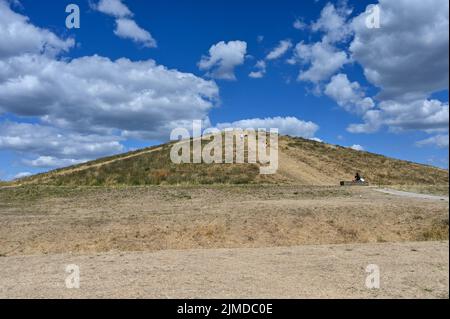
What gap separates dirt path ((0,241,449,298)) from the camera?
7.47m

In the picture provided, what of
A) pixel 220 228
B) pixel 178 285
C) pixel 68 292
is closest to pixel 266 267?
pixel 178 285

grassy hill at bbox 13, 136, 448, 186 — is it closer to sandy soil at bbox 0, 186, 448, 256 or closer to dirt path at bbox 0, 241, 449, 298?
sandy soil at bbox 0, 186, 448, 256

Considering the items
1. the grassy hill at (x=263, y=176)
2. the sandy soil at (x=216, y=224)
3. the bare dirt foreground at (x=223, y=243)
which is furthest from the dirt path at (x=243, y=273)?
the grassy hill at (x=263, y=176)

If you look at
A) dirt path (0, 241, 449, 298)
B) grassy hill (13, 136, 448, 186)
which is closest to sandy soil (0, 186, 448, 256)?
dirt path (0, 241, 449, 298)

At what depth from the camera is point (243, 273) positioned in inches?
350

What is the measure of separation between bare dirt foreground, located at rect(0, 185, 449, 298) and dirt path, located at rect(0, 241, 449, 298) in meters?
0.02

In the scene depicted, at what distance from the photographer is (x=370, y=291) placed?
7258mm

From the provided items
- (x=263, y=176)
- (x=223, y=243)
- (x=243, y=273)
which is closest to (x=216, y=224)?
(x=223, y=243)

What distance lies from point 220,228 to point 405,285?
728 cm

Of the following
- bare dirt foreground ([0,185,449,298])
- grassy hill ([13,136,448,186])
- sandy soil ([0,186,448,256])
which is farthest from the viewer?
grassy hill ([13,136,448,186])

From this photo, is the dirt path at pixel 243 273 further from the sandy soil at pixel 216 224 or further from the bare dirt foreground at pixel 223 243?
the sandy soil at pixel 216 224

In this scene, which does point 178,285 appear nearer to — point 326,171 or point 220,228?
point 220,228

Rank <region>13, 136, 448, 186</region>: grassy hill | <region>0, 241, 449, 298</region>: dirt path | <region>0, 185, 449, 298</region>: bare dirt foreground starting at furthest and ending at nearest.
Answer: <region>13, 136, 448, 186</region>: grassy hill, <region>0, 185, 449, 298</region>: bare dirt foreground, <region>0, 241, 449, 298</region>: dirt path

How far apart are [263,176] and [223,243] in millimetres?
18342
